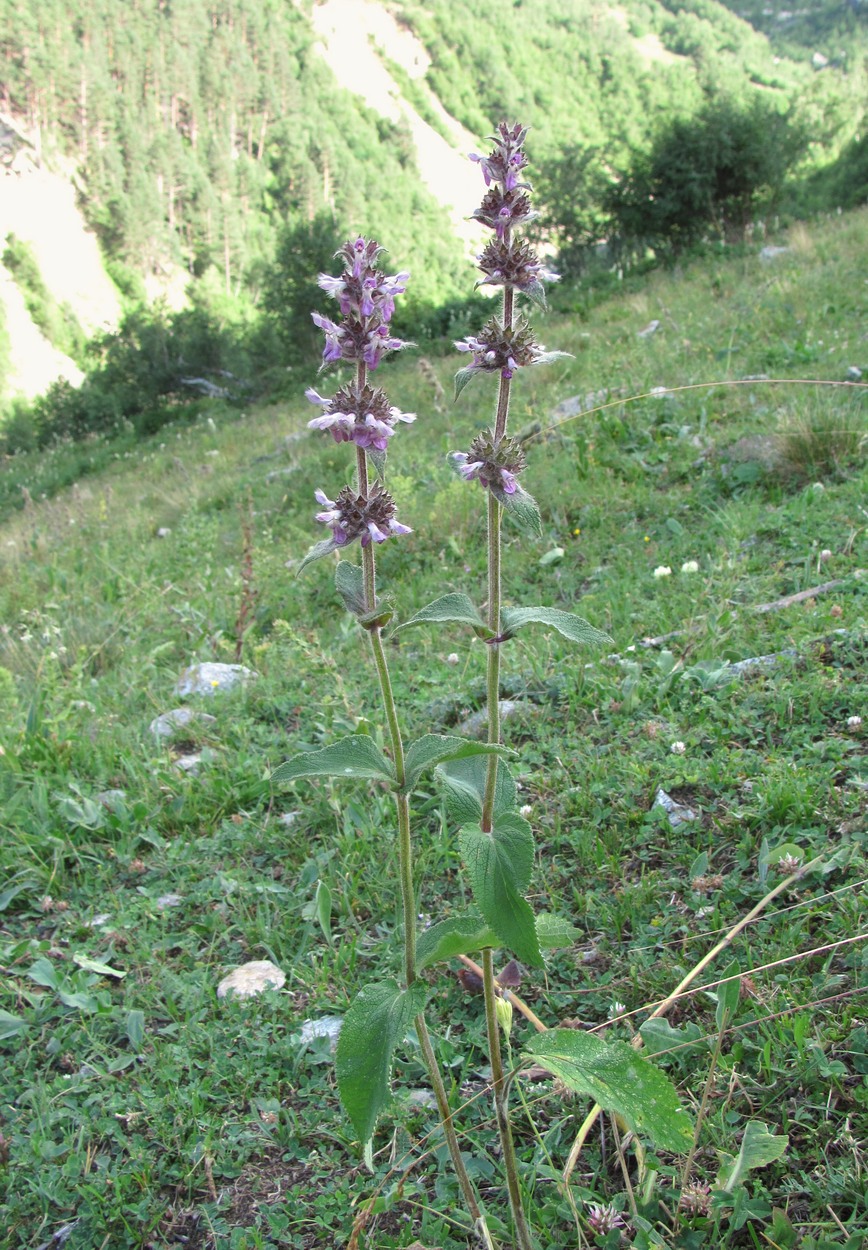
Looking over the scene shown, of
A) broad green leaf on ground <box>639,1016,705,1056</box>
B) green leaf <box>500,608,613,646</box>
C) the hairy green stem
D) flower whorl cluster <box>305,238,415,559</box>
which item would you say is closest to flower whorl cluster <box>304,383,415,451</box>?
flower whorl cluster <box>305,238,415,559</box>

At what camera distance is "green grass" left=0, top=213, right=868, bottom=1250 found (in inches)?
71.1

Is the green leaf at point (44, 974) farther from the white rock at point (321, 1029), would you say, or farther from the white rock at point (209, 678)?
the white rock at point (209, 678)

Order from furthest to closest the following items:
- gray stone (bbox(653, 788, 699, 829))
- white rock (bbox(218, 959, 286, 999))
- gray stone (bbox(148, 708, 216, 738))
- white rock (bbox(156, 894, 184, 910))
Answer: gray stone (bbox(148, 708, 216, 738))
white rock (bbox(156, 894, 184, 910))
gray stone (bbox(653, 788, 699, 829))
white rock (bbox(218, 959, 286, 999))

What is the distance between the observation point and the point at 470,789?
1.72m

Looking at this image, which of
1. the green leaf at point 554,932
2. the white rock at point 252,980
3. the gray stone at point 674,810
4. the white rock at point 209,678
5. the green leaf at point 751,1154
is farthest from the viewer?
the white rock at point 209,678

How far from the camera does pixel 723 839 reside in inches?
96.9

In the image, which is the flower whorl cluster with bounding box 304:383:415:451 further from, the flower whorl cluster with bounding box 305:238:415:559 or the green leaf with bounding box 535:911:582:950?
the green leaf with bounding box 535:911:582:950

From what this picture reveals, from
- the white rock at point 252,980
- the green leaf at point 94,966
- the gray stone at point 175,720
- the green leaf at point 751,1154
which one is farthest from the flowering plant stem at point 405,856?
the gray stone at point 175,720

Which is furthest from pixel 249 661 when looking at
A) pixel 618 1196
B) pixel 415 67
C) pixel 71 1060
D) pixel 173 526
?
pixel 415 67

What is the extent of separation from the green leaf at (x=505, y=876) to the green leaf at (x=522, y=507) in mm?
625

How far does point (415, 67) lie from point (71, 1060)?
159 meters

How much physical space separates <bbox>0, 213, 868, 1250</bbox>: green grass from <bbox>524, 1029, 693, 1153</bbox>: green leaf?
0.34 metres

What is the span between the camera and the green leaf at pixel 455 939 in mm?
1535

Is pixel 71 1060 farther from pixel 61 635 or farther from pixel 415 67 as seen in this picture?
pixel 415 67
